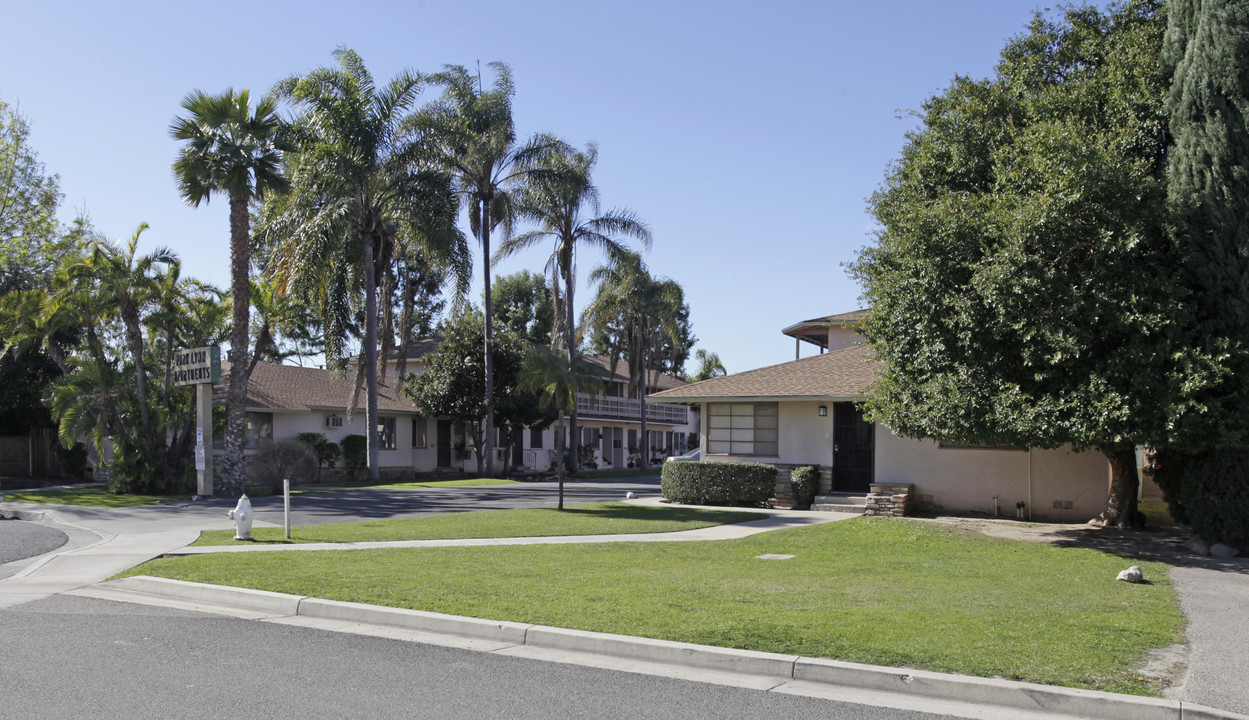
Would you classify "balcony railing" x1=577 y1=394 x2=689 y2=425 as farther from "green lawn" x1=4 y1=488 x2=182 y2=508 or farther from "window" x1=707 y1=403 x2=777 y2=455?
"green lawn" x1=4 y1=488 x2=182 y2=508

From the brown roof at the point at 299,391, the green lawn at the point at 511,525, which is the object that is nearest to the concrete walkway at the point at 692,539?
the green lawn at the point at 511,525

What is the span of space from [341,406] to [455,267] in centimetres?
782

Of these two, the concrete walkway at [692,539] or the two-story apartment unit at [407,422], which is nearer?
the concrete walkway at [692,539]

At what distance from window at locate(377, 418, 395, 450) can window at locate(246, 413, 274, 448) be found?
5.52 metres

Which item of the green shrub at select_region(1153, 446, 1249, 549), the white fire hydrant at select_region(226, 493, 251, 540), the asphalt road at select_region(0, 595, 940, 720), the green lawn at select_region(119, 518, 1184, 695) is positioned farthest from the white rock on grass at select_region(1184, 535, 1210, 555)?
the white fire hydrant at select_region(226, 493, 251, 540)

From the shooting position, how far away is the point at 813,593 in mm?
9742

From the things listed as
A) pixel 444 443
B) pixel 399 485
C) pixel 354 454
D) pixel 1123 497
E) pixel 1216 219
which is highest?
pixel 1216 219

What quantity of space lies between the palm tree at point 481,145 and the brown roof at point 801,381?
13055 millimetres

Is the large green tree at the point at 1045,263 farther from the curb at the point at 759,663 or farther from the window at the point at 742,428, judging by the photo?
the curb at the point at 759,663

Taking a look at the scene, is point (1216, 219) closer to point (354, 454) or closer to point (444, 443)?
point (354, 454)

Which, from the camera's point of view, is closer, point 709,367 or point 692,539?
point 692,539

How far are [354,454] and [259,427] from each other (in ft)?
12.4

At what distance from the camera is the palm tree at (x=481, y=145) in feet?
103

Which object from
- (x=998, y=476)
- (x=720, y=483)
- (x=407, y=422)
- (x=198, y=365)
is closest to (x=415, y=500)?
(x=198, y=365)
